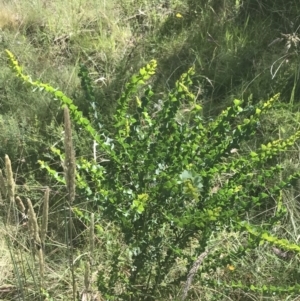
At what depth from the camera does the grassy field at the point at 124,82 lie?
207 cm

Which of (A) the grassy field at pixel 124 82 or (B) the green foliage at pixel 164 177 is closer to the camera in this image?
(B) the green foliage at pixel 164 177

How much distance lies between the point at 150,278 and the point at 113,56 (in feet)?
5.03

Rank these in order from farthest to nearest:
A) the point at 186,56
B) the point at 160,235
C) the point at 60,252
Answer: the point at 186,56 → the point at 60,252 → the point at 160,235

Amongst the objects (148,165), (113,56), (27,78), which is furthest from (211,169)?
(113,56)

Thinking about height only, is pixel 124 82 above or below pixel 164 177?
below

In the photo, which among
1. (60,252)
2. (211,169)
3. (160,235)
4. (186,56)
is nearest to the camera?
(211,169)

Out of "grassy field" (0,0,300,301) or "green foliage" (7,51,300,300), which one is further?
"grassy field" (0,0,300,301)

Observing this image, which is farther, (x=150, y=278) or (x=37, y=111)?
(x=37, y=111)

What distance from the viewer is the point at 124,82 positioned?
2.89 meters

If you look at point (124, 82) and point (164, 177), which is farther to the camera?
point (124, 82)

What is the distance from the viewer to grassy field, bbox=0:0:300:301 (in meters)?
2.07

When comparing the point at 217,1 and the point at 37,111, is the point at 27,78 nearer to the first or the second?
the point at 37,111

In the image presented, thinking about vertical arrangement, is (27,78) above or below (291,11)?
above

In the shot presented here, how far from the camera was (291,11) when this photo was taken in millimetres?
3076
